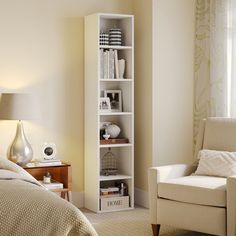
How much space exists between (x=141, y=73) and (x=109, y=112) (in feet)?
1.75

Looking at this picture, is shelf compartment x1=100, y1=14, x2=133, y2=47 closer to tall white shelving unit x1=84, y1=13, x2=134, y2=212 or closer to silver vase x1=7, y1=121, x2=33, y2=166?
tall white shelving unit x1=84, y1=13, x2=134, y2=212

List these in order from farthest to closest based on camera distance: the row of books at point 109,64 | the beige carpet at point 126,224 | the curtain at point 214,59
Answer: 1. the row of books at point 109,64
2. the curtain at point 214,59
3. the beige carpet at point 126,224

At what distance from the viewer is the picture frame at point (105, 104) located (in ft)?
17.8

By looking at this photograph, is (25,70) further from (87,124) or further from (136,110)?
(136,110)

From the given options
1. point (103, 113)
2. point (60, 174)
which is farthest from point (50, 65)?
point (60, 174)

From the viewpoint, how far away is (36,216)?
8.56ft

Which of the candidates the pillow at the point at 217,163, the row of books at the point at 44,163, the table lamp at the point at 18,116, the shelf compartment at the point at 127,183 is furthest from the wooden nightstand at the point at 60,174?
the pillow at the point at 217,163

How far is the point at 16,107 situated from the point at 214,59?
195 cm

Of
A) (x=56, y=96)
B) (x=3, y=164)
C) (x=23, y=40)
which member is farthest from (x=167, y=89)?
(x=3, y=164)

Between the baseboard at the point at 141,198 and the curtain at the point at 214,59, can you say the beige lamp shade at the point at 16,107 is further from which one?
the curtain at the point at 214,59

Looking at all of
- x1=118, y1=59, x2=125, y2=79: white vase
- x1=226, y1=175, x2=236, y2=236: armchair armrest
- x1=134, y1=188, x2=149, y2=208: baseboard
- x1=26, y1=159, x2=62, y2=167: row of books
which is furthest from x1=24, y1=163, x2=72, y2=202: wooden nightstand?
x1=226, y1=175, x2=236, y2=236: armchair armrest

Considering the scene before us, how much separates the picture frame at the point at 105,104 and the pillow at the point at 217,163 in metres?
1.17

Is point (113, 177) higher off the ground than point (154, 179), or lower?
lower

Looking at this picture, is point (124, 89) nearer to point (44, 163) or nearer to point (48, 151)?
point (48, 151)
